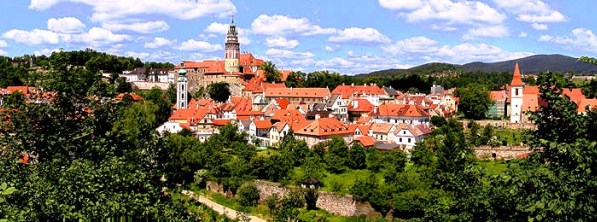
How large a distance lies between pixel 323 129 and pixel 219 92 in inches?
990

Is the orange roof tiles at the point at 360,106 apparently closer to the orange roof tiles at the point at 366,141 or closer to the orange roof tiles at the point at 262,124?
the orange roof tiles at the point at 262,124

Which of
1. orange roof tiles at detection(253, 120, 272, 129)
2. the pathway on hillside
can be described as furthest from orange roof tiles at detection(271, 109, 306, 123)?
the pathway on hillside

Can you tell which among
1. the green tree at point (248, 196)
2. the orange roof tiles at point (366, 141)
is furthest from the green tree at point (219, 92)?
the green tree at point (248, 196)

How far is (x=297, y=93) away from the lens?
5956cm

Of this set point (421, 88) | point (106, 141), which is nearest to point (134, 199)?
point (106, 141)

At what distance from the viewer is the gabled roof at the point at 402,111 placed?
145 ft

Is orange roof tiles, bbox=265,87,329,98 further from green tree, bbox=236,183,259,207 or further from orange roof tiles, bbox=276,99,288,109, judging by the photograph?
green tree, bbox=236,183,259,207

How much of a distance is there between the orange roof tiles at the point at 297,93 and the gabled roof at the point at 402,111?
521 inches

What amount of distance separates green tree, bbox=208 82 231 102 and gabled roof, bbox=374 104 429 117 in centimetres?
2078

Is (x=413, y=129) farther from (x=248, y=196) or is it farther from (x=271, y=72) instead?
(x=271, y=72)

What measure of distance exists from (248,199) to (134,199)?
61.9ft

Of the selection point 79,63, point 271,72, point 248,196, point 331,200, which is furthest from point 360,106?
point 79,63

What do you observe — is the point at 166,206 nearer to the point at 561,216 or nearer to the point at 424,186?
→ the point at 561,216

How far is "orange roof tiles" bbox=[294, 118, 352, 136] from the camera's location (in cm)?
3822
